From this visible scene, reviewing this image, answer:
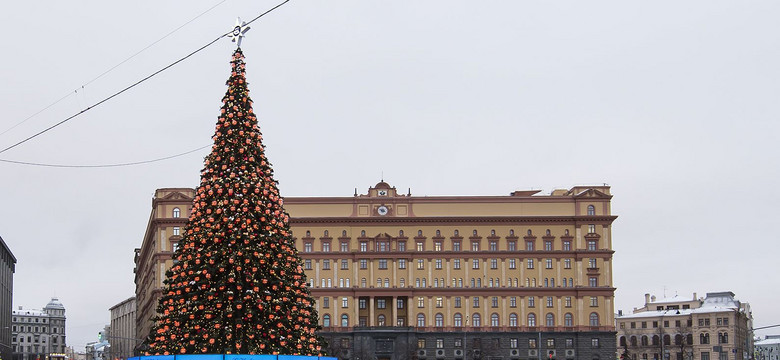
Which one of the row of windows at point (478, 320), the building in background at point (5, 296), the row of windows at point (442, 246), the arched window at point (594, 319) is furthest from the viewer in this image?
the building in background at point (5, 296)

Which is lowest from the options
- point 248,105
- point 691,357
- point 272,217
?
point 691,357

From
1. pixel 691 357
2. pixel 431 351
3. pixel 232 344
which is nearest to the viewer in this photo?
pixel 232 344

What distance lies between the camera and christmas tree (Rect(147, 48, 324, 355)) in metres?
49.4

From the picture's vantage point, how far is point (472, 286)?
466ft

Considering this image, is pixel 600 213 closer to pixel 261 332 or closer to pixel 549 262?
pixel 549 262

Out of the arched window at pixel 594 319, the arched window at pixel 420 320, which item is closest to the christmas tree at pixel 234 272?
the arched window at pixel 420 320

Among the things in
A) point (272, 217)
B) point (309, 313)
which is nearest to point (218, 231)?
point (272, 217)

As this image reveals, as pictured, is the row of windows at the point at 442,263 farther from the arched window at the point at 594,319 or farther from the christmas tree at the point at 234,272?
the christmas tree at the point at 234,272

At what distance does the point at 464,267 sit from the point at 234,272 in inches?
3725

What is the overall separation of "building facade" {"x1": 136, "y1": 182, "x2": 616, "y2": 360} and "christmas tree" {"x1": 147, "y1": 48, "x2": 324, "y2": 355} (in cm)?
8926

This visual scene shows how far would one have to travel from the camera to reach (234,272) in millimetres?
49594

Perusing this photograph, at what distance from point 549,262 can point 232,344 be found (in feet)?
317

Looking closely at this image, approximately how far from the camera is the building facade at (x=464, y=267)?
140 m

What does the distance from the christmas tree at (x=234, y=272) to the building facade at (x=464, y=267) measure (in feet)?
293
